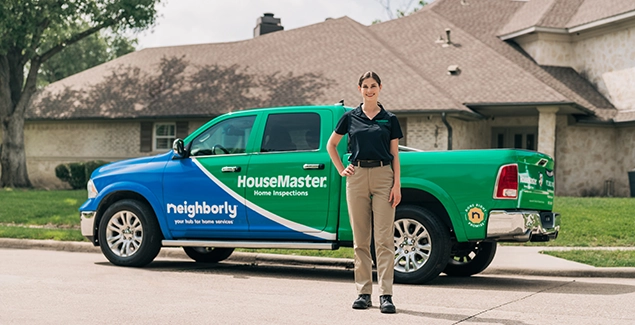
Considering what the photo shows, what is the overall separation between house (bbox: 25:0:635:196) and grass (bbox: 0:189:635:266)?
23.1 ft

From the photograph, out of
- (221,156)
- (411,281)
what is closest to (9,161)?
(221,156)

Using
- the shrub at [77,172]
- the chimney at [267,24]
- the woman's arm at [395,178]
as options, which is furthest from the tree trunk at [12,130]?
the woman's arm at [395,178]

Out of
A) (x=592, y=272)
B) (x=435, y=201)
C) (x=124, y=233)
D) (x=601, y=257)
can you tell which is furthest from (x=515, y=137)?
(x=124, y=233)

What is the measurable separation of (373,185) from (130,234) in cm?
496

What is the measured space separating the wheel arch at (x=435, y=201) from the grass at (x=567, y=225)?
103 inches

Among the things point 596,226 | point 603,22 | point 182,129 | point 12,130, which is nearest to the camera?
point 596,226

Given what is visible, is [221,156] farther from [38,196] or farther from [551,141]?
[551,141]

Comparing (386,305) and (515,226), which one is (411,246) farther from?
(386,305)

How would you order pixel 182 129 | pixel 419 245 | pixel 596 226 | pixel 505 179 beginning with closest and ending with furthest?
pixel 505 179 → pixel 419 245 → pixel 596 226 → pixel 182 129

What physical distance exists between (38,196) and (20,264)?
46.4 feet

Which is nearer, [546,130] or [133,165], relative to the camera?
[133,165]

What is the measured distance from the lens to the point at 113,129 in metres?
32.5

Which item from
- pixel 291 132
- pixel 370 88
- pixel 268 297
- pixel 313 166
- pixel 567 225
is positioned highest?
pixel 370 88

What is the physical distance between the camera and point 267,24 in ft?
123
